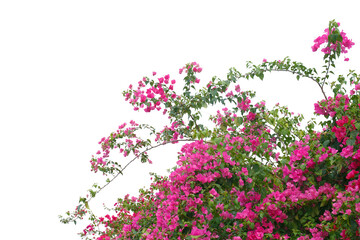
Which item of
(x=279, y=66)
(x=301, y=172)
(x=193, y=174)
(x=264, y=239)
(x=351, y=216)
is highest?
(x=279, y=66)

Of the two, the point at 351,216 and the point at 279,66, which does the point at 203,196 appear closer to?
the point at 351,216

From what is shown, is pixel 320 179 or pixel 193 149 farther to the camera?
pixel 193 149

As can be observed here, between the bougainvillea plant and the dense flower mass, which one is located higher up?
the dense flower mass

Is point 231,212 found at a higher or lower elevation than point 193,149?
lower

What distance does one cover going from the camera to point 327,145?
3.20 meters

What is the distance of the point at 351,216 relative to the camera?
2426mm

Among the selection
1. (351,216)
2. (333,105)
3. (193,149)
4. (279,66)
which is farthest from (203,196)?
(279,66)

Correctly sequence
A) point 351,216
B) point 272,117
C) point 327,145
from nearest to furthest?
point 351,216
point 327,145
point 272,117

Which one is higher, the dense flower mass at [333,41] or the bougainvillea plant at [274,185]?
the dense flower mass at [333,41]

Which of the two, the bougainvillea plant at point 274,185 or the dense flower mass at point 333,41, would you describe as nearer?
the bougainvillea plant at point 274,185

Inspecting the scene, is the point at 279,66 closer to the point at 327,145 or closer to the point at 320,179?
→ the point at 327,145

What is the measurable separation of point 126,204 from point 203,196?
229cm

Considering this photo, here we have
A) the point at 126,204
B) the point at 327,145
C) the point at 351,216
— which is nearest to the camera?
the point at 351,216

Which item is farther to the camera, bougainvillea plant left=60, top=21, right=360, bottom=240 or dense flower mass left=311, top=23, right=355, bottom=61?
dense flower mass left=311, top=23, right=355, bottom=61
